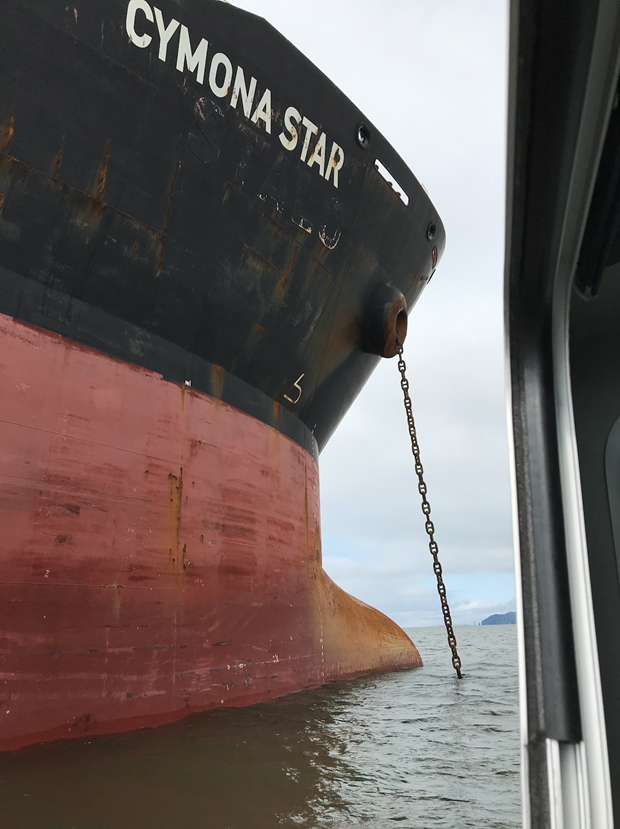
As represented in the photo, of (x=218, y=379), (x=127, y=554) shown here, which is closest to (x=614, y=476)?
(x=127, y=554)

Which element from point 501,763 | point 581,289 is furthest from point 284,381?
point 581,289

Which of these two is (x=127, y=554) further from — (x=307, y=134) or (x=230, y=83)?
(x=307, y=134)

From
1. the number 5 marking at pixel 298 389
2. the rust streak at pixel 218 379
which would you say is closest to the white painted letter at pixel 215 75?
the rust streak at pixel 218 379

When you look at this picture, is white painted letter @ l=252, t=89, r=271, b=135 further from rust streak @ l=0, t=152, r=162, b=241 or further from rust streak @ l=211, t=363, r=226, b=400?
rust streak @ l=211, t=363, r=226, b=400

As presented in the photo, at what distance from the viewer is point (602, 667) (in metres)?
1.02

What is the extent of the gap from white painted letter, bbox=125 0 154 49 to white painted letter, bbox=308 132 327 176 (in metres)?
1.65

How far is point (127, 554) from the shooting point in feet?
12.7

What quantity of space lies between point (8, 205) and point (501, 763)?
14.0 feet

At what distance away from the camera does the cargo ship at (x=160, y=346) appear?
140 inches

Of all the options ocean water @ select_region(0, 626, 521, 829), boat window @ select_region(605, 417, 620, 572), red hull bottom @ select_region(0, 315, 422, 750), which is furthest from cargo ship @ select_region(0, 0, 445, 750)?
boat window @ select_region(605, 417, 620, 572)

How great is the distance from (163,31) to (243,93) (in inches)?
29.2

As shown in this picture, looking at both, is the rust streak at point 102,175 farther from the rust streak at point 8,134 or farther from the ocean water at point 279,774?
the ocean water at point 279,774

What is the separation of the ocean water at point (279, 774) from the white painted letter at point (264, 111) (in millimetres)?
4476

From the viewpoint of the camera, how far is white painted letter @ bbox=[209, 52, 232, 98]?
4.59 meters
